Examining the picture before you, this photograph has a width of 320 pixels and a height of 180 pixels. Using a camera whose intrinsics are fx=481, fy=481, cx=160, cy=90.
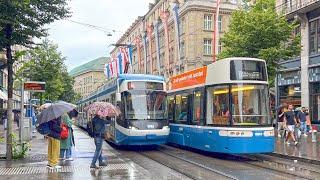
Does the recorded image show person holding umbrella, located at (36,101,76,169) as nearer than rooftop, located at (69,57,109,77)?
Yes

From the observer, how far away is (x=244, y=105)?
15.5 metres

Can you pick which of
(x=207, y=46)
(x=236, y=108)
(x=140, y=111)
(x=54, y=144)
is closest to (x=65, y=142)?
(x=54, y=144)

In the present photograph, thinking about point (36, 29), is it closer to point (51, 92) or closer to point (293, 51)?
point (293, 51)

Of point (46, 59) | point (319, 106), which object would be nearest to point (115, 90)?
point (319, 106)

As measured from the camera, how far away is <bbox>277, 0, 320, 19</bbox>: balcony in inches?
1241

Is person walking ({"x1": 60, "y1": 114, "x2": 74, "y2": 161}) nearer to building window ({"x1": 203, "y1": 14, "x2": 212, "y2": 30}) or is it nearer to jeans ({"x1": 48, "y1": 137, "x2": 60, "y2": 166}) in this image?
jeans ({"x1": 48, "y1": 137, "x2": 60, "y2": 166})

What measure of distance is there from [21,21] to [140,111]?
5.87 metres

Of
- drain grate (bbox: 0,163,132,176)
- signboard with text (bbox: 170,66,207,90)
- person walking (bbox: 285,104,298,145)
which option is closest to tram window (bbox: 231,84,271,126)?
signboard with text (bbox: 170,66,207,90)

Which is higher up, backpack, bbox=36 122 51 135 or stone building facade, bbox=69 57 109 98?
stone building facade, bbox=69 57 109 98

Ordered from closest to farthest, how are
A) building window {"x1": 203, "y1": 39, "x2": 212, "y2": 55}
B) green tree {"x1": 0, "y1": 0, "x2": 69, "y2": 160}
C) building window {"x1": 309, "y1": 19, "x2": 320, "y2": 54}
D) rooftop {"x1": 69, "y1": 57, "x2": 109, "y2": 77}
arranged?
green tree {"x1": 0, "y1": 0, "x2": 69, "y2": 160}
building window {"x1": 309, "y1": 19, "x2": 320, "y2": 54}
building window {"x1": 203, "y1": 39, "x2": 212, "y2": 55}
rooftop {"x1": 69, "y1": 57, "x2": 109, "y2": 77}

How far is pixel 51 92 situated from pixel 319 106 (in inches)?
865

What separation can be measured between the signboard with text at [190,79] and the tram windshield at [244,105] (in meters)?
1.59

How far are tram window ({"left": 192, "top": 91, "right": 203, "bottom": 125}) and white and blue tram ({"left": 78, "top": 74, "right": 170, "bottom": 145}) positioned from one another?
5.26ft

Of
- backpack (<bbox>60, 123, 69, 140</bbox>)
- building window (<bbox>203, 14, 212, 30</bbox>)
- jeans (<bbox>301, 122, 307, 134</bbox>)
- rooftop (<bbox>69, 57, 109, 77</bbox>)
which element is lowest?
jeans (<bbox>301, 122, 307, 134</bbox>)
